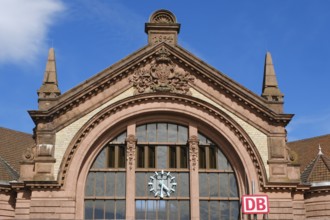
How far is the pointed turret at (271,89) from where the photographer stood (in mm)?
35656

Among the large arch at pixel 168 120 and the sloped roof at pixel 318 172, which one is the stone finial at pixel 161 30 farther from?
the sloped roof at pixel 318 172

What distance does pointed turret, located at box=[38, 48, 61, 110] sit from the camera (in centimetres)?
3500

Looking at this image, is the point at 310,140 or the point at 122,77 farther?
the point at 310,140

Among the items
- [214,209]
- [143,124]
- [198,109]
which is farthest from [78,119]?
[214,209]

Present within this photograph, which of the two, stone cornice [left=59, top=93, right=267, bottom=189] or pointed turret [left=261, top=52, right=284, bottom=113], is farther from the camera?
pointed turret [left=261, top=52, right=284, bottom=113]

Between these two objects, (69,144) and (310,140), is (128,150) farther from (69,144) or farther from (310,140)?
(310,140)

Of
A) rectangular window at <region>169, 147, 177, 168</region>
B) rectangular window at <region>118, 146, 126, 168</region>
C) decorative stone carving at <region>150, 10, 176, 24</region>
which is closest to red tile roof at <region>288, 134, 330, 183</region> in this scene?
rectangular window at <region>169, 147, 177, 168</region>

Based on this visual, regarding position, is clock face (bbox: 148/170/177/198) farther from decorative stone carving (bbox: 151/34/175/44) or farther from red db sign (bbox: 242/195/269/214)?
decorative stone carving (bbox: 151/34/175/44)

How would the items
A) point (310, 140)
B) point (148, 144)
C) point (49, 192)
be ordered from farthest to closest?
point (310, 140) → point (148, 144) → point (49, 192)

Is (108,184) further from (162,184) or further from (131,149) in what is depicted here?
(162,184)

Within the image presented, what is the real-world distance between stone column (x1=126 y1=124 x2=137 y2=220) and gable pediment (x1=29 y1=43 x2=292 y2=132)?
8.46ft

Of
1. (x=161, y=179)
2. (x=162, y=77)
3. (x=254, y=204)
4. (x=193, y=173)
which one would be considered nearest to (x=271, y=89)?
(x=162, y=77)

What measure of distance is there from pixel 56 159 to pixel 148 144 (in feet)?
18.1

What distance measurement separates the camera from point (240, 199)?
3466 cm
